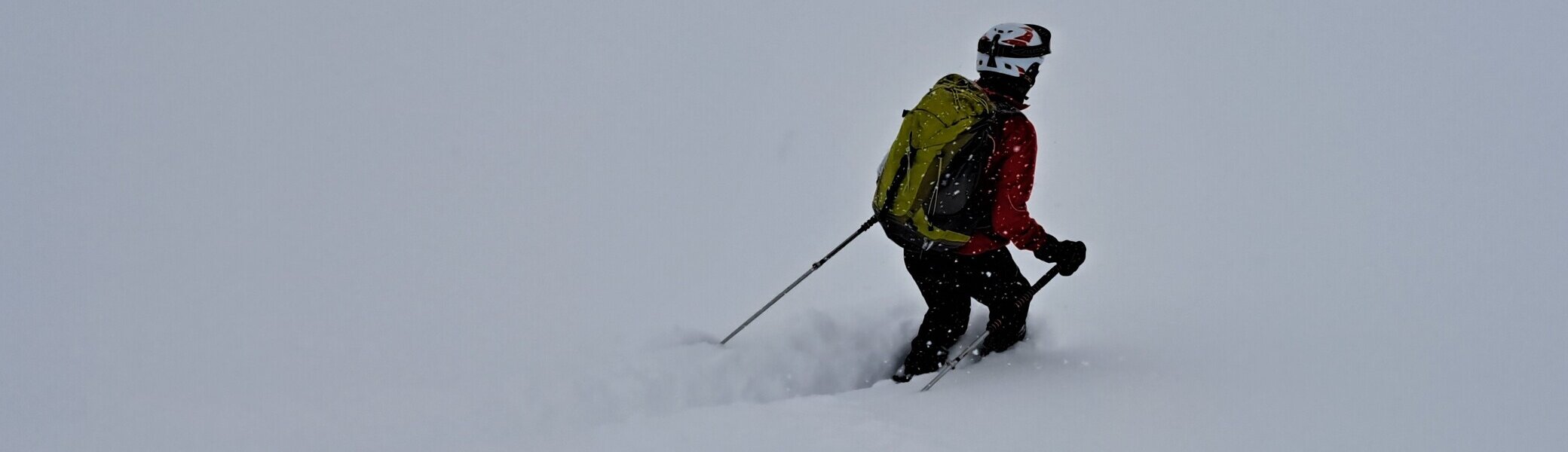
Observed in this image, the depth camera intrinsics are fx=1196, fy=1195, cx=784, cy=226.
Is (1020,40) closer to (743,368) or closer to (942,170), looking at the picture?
(942,170)

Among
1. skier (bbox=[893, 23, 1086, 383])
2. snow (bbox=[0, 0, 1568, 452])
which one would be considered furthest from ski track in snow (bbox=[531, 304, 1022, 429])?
skier (bbox=[893, 23, 1086, 383])

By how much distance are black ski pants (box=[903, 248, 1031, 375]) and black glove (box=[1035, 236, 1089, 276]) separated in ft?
0.61

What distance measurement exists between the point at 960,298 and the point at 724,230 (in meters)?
3.96

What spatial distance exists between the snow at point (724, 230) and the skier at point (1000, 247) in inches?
11.9

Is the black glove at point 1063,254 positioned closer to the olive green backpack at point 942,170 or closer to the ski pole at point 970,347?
the ski pole at point 970,347

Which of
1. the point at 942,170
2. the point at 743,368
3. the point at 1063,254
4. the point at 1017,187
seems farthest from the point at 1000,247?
the point at 743,368

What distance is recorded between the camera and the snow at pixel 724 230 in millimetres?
4383

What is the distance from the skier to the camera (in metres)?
4.60

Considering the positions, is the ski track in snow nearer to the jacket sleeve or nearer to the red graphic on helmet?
the jacket sleeve

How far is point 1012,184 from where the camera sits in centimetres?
467

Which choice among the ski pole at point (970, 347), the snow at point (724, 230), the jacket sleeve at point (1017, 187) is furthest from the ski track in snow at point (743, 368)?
the jacket sleeve at point (1017, 187)

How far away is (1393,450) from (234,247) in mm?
7162

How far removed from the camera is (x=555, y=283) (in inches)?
290

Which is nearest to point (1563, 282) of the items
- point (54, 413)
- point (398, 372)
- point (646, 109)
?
point (398, 372)
